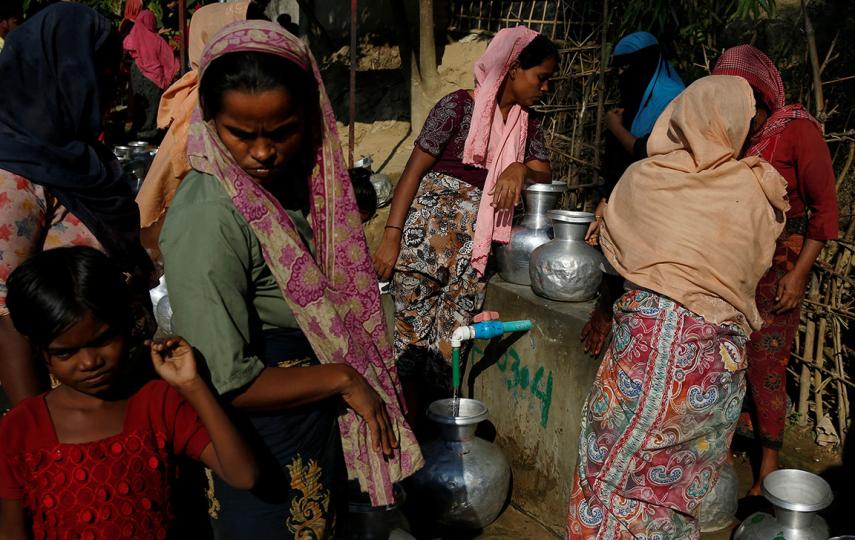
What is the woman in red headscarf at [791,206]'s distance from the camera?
3.19 meters

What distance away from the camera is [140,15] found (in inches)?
406

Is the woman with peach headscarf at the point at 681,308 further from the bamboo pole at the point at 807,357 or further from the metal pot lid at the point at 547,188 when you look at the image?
the bamboo pole at the point at 807,357

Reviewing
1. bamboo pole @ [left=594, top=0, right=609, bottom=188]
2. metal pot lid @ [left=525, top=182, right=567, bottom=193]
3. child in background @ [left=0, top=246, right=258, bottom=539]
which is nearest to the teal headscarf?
metal pot lid @ [left=525, top=182, right=567, bottom=193]

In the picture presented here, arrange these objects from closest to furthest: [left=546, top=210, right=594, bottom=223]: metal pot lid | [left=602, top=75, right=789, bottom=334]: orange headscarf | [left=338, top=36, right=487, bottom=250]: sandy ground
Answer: [left=602, top=75, right=789, bottom=334]: orange headscarf, [left=546, top=210, right=594, bottom=223]: metal pot lid, [left=338, top=36, right=487, bottom=250]: sandy ground

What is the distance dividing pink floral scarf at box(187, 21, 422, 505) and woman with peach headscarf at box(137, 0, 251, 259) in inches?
53.9

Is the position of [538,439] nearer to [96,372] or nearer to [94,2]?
[96,372]

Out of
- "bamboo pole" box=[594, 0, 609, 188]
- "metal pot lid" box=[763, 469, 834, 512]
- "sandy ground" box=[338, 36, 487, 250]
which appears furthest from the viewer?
"sandy ground" box=[338, 36, 487, 250]

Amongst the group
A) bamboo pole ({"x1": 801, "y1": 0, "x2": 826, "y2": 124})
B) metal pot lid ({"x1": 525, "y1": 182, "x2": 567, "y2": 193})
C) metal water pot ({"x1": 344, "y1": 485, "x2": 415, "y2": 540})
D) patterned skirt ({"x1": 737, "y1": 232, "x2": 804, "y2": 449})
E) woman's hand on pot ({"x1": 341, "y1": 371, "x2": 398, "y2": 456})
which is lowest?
metal water pot ({"x1": 344, "y1": 485, "x2": 415, "y2": 540})

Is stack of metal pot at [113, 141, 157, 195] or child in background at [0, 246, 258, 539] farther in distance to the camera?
stack of metal pot at [113, 141, 157, 195]

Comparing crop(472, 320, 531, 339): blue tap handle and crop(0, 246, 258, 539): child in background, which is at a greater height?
crop(0, 246, 258, 539): child in background

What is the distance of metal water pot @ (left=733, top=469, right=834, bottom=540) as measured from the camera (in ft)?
9.15

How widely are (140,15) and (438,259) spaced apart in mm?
8384

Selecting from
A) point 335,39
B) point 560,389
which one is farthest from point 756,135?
point 335,39

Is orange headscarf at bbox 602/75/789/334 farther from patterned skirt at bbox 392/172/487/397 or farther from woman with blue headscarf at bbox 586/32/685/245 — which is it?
woman with blue headscarf at bbox 586/32/685/245
